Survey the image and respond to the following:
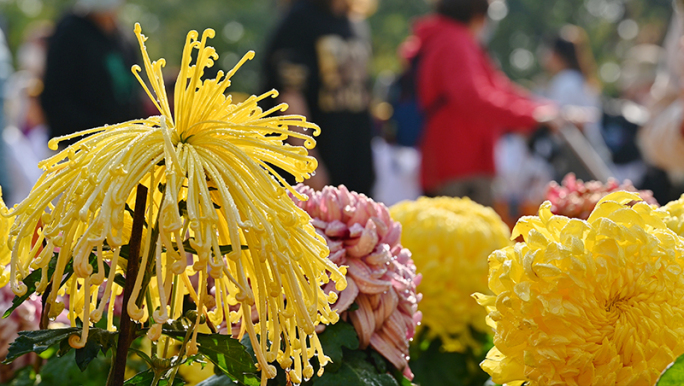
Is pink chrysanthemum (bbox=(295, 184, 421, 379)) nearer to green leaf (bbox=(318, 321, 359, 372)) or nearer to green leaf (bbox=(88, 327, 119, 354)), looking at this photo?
green leaf (bbox=(318, 321, 359, 372))

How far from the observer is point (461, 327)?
1.74 meters

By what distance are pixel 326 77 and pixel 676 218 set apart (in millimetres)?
2907

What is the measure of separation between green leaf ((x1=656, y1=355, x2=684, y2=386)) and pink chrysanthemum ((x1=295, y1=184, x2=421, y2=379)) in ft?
1.37

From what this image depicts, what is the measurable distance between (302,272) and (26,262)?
0.31 m

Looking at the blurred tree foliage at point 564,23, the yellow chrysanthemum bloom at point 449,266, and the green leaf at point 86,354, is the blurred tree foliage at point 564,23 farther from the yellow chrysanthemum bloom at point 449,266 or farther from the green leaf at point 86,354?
the green leaf at point 86,354

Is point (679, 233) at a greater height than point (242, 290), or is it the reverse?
point (242, 290)

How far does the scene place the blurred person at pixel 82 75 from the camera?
159 inches

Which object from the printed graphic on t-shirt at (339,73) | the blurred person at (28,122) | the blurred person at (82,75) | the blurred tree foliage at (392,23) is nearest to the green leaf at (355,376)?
the printed graphic on t-shirt at (339,73)

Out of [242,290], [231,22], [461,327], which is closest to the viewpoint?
[242,290]

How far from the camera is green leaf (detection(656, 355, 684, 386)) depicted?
0.85 metres

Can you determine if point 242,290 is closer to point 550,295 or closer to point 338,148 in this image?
point 550,295

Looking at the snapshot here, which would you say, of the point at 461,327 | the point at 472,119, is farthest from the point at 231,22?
the point at 461,327

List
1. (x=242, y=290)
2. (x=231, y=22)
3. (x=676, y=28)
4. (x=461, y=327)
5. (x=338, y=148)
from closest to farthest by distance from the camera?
1. (x=242, y=290)
2. (x=461, y=327)
3. (x=676, y=28)
4. (x=338, y=148)
5. (x=231, y=22)

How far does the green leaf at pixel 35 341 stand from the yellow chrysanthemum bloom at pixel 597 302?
53cm
